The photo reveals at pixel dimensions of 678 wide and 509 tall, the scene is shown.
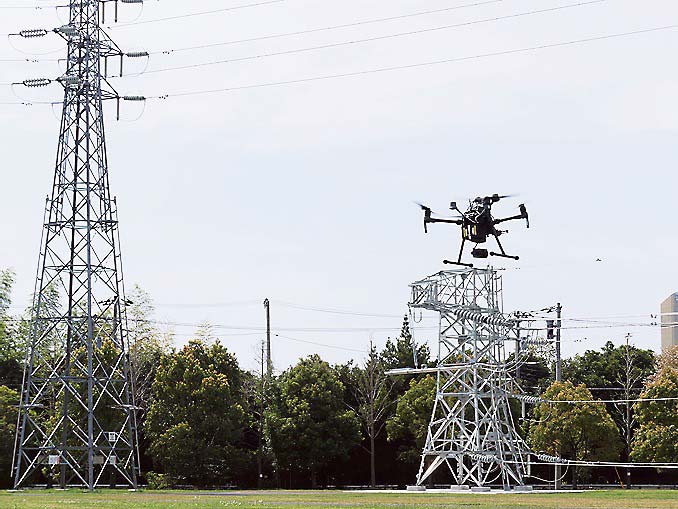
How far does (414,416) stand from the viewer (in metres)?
63.1

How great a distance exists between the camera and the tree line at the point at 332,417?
182 feet

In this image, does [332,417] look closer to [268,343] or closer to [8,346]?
[268,343]

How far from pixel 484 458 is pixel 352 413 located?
57.3 feet

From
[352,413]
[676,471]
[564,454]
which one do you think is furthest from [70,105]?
[676,471]

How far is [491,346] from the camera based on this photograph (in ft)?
162

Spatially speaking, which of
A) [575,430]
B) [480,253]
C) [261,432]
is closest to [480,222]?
[480,253]

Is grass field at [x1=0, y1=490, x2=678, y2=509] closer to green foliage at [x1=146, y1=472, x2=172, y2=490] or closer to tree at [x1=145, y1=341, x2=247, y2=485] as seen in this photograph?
green foliage at [x1=146, y1=472, x2=172, y2=490]

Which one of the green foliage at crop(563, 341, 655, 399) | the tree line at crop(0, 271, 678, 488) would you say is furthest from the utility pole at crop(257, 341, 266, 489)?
the green foliage at crop(563, 341, 655, 399)

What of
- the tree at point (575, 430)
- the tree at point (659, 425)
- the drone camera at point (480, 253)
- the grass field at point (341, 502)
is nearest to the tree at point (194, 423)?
the tree at point (575, 430)

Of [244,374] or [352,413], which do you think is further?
[244,374]

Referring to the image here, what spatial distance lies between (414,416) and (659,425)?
14163 millimetres

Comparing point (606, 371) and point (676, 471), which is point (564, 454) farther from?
point (606, 371)

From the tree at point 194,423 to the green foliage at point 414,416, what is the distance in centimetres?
902

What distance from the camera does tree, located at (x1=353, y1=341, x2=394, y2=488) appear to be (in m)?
67.8
